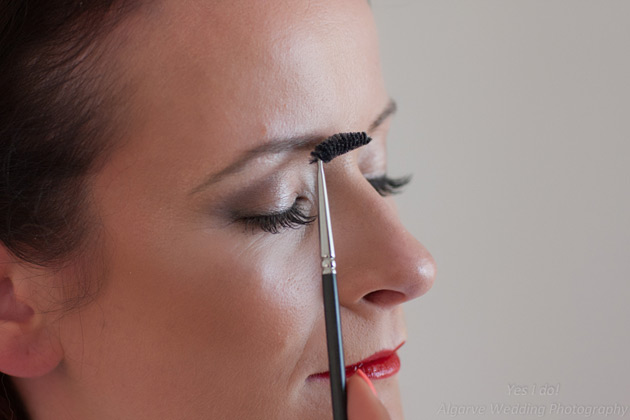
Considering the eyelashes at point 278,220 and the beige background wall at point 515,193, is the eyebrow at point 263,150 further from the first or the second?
the beige background wall at point 515,193

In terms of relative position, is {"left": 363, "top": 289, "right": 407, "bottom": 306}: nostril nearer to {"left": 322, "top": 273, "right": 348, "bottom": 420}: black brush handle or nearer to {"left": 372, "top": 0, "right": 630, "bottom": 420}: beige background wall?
{"left": 322, "top": 273, "right": 348, "bottom": 420}: black brush handle

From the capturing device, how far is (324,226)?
782mm

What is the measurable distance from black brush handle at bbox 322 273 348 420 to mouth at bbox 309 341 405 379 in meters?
0.06

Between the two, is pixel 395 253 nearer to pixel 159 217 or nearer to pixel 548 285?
pixel 159 217

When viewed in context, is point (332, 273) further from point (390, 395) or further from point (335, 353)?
point (390, 395)

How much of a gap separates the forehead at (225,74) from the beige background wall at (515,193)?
1.80ft

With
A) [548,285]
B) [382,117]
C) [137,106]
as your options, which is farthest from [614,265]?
[137,106]

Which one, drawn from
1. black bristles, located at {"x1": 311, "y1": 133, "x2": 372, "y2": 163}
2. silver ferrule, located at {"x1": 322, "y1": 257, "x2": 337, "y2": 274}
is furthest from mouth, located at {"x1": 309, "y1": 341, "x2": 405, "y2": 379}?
black bristles, located at {"x1": 311, "y1": 133, "x2": 372, "y2": 163}

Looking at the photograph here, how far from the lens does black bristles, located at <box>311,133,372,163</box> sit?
2.57 feet

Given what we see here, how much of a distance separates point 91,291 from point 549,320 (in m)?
0.76

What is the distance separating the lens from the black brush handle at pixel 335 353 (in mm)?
735

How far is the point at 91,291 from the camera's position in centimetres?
80

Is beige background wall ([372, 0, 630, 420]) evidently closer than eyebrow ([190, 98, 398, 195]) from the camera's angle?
No

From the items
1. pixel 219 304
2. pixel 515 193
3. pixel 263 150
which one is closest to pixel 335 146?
pixel 263 150
